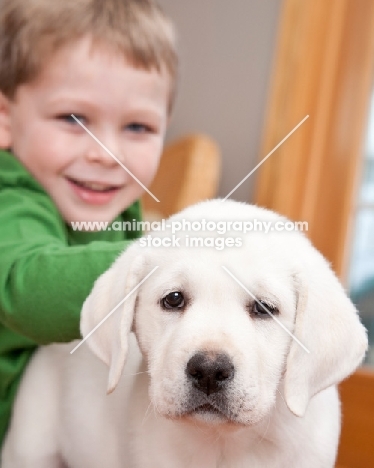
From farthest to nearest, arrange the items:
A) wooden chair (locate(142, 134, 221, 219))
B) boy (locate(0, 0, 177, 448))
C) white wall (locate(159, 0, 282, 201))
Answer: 1. white wall (locate(159, 0, 282, 201))
2. wooden chair (locate(142, 134, 221, 219))
3. boy (locate(0, 0, 177, 448))

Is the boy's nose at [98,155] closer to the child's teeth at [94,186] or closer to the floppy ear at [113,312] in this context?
the child's teeth at [94,186]

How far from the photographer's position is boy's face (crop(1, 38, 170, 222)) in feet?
4.19

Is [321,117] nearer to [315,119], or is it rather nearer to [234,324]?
[315,119]

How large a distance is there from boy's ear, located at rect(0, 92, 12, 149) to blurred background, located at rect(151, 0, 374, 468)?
108 cm

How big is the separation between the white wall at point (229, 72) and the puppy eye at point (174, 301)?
57.1 inches

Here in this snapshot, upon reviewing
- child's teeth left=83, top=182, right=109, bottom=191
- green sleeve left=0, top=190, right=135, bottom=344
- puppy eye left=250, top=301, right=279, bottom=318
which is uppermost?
puppy eye left=250, top=301, right=279, bottom=318

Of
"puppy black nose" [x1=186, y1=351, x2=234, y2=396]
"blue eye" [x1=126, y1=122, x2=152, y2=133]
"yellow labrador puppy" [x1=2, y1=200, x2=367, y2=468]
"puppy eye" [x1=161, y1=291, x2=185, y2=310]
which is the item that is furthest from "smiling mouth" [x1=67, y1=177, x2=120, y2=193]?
"puppy black nose" [x1=186, y1=351, x2=234, y2=396]

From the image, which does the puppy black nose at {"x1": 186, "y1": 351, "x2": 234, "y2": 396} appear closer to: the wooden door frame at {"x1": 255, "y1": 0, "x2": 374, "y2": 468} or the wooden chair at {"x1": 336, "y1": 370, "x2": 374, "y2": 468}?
the wooden chair at {"x1": 336, "y1": 370, "x2": 374, "y2": 468}

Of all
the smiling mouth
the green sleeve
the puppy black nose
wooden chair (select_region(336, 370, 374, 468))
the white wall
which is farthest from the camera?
the white wall

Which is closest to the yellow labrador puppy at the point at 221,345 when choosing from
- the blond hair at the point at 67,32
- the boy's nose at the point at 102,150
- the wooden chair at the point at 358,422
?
the boy's nose at the point at 102,150

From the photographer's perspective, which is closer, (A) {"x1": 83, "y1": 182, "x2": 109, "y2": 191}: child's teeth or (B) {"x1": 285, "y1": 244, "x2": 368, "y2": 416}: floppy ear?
(B) {"x1": 285, "y1": 244, "x2": 368, "y2": 416}: floppy ear

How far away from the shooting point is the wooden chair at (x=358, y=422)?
1.67 meters

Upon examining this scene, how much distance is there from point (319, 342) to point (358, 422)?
105cm

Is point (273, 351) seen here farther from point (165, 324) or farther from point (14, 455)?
point (14, 455)
